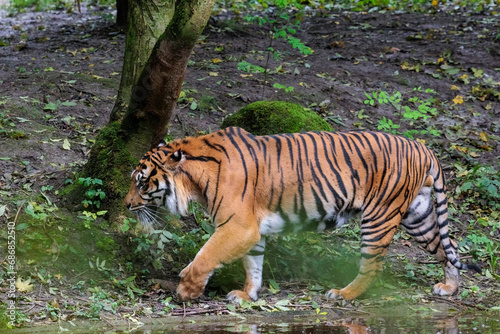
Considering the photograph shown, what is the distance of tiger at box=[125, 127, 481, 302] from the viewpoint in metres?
4.82

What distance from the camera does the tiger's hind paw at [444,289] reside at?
534 centimetres

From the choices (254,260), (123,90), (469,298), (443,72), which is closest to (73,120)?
(123,90)

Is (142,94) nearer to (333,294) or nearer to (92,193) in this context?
(92,193)

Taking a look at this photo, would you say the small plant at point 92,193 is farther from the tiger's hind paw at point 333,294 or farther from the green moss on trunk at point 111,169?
the tiger's hind paw at point 333,294

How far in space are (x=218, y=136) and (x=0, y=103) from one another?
3515 mm

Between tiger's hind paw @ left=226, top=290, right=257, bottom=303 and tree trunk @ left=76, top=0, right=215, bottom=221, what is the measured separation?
1.30 m

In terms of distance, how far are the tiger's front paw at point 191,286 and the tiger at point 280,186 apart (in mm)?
59

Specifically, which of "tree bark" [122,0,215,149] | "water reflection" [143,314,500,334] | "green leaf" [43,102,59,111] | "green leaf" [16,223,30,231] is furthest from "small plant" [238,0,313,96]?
"water reflection" [143,314,500,334]

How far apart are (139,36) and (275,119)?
1645 millimetres

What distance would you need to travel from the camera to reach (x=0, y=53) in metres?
9.93

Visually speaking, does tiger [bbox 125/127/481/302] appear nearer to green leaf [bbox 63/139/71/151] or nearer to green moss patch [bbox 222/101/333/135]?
green moss patch [bbox 222/101/333/135]

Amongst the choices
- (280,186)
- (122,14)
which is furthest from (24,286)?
(122,14)

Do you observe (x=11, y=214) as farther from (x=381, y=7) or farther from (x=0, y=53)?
(x=381, y=7)

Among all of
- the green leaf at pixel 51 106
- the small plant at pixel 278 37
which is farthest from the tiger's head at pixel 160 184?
the green leaf at pixel 51 106
